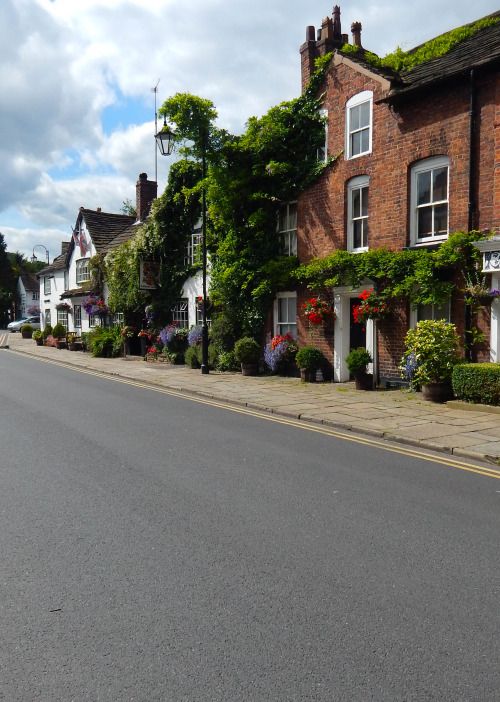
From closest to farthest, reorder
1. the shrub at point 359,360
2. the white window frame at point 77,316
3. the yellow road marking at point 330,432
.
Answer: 1. the yellow road marking at point 330,432
2. the shrub at point 359,360
3. the white window frame at point 77,316

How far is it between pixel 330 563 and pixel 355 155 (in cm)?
1349

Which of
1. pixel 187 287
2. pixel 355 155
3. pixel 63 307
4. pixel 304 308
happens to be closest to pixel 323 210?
pixel 355 155

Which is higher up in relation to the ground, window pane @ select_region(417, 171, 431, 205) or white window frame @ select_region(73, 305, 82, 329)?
window pane @ select_region(417, 171, 431, 205)

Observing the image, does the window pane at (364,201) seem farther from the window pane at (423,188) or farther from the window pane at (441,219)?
the window pane at (441,219)

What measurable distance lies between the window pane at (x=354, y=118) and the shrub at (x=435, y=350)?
6.40 metres

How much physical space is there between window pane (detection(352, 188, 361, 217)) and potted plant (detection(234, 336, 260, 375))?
492 cm

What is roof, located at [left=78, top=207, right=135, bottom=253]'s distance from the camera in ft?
110

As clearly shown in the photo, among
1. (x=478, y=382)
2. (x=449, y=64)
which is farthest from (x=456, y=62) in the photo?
(x=478, y=382)

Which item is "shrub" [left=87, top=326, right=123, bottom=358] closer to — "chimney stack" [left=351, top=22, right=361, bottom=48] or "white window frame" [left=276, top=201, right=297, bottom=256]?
"white window frame" [left=276, top=201, right=297, bottom=256]

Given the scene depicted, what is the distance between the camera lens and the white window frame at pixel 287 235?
58.0 ft

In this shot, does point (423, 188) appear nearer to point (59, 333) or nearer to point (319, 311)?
point (319, 311)

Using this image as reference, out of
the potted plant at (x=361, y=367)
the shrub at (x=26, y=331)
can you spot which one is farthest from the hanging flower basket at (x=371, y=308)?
the shrub at (x=26, y=331)

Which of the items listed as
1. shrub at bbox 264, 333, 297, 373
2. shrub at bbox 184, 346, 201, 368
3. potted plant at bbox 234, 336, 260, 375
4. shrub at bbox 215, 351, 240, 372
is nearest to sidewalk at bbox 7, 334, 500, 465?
potted plant at bbox 234, 336, 260, 375

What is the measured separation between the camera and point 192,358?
20047 mm
